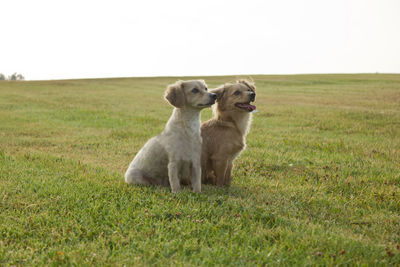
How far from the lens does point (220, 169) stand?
5.84m

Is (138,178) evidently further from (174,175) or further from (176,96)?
(176,96)

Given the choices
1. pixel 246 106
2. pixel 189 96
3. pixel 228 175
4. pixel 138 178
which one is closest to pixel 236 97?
pixel 246 106

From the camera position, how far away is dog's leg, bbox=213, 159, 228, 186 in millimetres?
5820

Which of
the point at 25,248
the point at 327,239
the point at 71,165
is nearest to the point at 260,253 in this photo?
the point at 327,239

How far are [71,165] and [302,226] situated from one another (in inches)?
195

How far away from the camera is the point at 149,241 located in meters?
3.85

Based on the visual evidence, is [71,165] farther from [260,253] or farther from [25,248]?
[260,253]

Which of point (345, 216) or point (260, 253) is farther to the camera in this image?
point (345, 216)

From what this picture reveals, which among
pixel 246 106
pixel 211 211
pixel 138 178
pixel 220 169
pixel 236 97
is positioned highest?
pixel 236 97

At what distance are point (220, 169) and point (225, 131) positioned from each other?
0.64m

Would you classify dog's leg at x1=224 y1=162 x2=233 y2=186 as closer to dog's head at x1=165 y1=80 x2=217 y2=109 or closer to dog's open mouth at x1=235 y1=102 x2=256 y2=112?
dog's open mouth at x1=235 y1=102 x2=256 y2=112

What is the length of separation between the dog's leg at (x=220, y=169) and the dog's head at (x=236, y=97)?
0.92 metres

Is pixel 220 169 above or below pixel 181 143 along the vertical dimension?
below

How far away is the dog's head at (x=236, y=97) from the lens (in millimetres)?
5905
